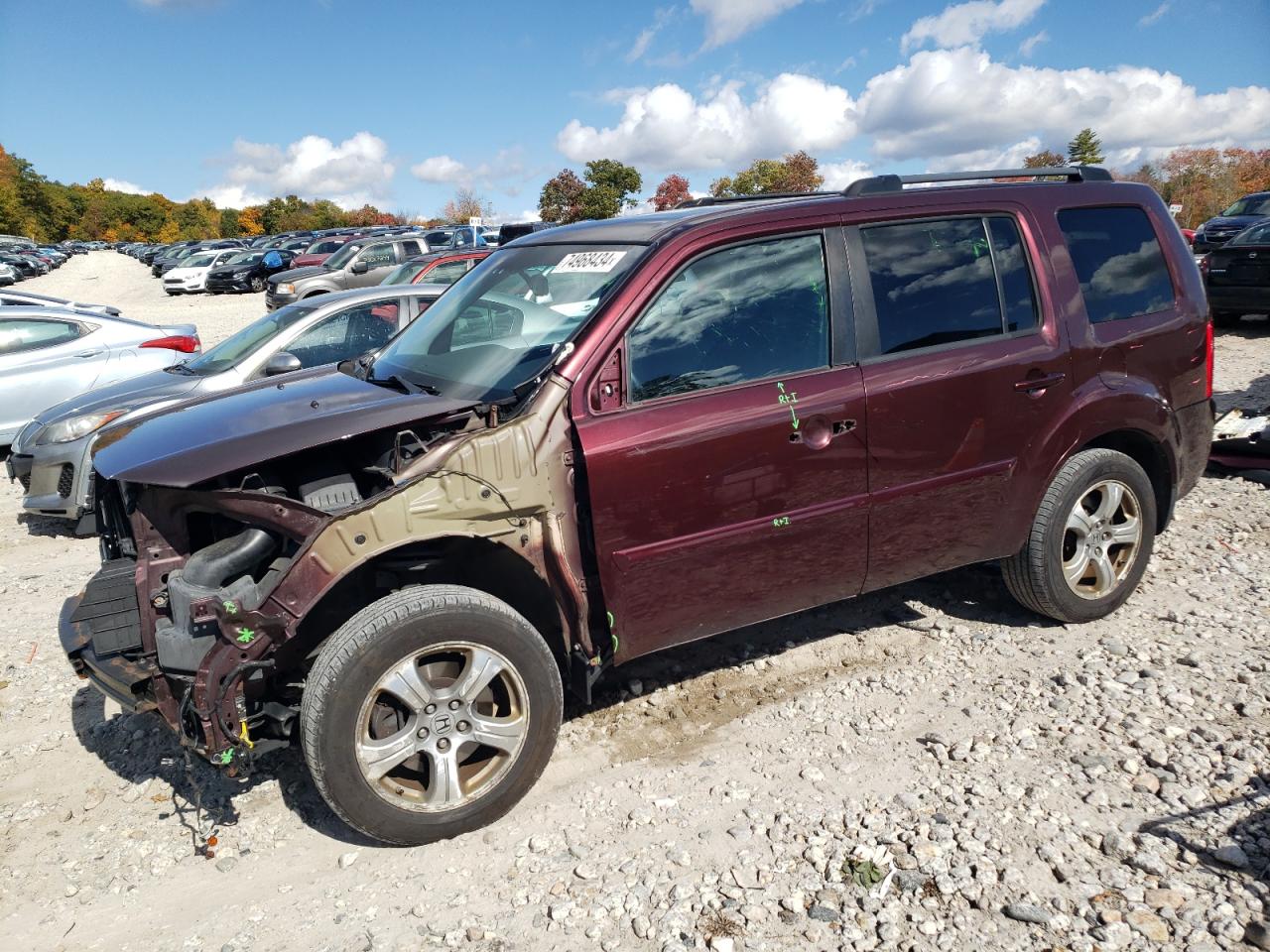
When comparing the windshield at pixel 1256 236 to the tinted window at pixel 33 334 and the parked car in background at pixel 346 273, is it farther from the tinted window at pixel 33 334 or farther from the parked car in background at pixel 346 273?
the tinted window at pixel 33 334

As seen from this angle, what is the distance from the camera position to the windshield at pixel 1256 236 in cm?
1259

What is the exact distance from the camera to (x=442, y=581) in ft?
11.7

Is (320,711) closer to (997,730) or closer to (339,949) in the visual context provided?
(339,949)

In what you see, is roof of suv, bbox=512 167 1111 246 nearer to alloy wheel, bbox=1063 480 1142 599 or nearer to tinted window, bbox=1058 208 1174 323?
tinted window, bbox=1058 208 1174 323

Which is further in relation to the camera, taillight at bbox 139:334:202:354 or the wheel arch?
taillight at bbox 139:334:202:354

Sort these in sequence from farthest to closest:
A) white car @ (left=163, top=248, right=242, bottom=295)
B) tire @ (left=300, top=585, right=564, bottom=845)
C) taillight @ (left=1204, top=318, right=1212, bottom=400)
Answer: white car @ (left=163, top=248, right=242, bottom=295) → taillight @ (left=1204, top=318, right=1212, bottom=400) → tire @ (left=300, top=585, right=564, bottom=845)

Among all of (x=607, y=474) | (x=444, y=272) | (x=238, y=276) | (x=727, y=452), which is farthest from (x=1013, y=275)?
(x=238, y=276)

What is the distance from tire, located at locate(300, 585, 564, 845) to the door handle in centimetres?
231

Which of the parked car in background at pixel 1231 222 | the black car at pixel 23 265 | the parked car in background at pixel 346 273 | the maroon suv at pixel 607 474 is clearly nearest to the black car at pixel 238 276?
the parked car in background at pixel 346 273

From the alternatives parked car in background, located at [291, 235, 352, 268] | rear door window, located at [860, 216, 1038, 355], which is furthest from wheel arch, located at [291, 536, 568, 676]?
parked car in background, located at [291, 235, 352, 268]

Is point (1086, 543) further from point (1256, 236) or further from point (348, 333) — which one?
point (1256, 236)

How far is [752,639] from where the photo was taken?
179 inches

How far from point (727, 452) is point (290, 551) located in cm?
162

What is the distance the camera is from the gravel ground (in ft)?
8.86
